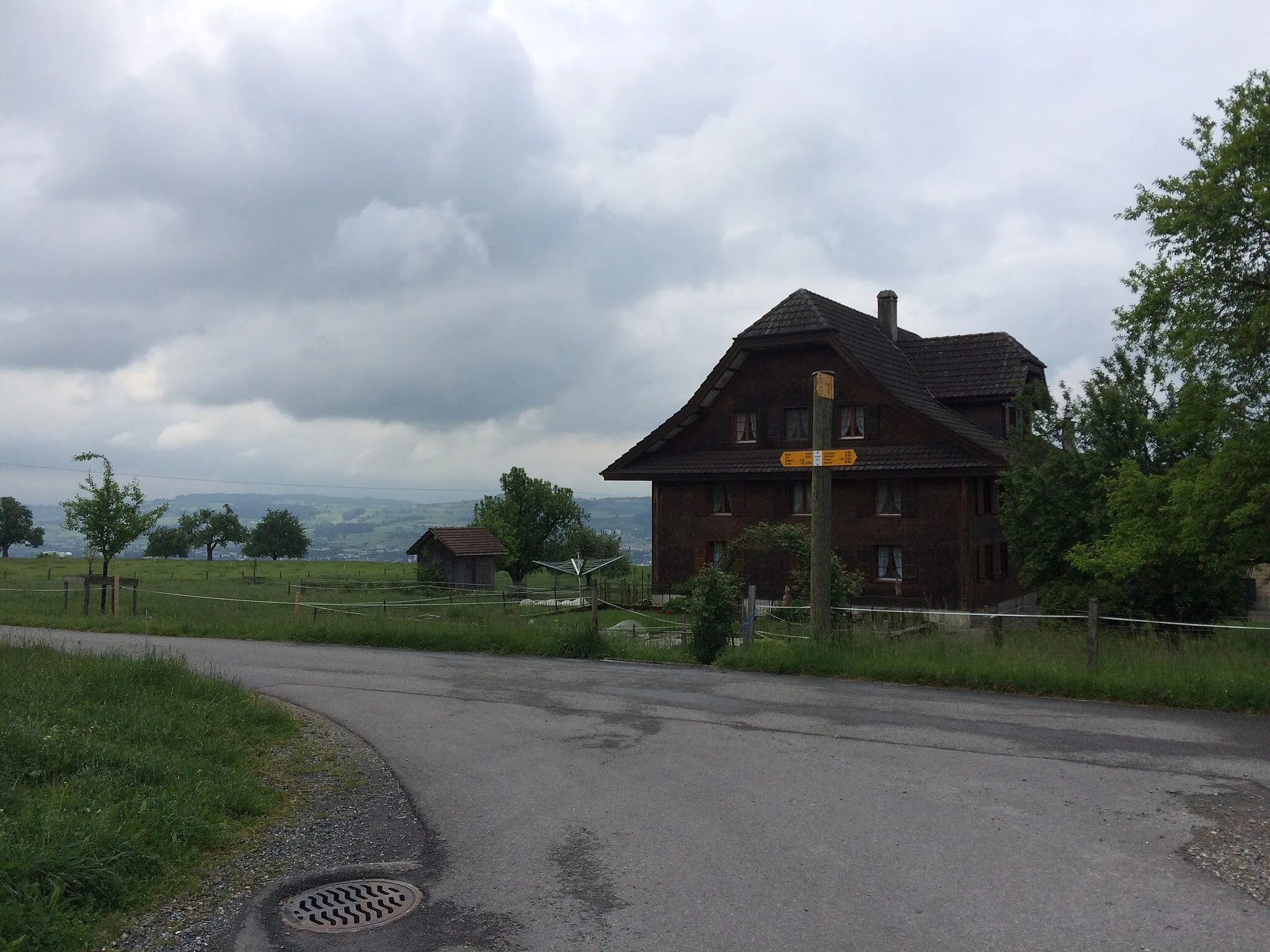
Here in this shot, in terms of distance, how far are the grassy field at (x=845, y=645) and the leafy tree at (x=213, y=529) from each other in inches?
4027

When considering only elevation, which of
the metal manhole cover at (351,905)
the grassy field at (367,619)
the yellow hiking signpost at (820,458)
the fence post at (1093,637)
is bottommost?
the metal manhole cover at (351,905)

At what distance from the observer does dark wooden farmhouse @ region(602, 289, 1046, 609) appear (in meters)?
32.0

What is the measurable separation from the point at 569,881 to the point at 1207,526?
19.7 metres

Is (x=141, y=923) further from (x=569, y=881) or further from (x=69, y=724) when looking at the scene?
(x=69, y=724)

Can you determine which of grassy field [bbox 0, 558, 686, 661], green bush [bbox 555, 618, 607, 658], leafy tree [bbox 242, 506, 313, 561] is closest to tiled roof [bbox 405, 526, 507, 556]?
grassy field [bbox 0, 558, 686, 661]

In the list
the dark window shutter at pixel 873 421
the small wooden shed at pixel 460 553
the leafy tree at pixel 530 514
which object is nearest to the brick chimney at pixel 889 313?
the dark window shutter at pixel 873 421

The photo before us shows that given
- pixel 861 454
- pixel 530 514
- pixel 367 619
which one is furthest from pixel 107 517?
pixel 530 514

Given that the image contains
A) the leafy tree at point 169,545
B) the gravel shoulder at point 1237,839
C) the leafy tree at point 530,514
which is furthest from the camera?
the leafy tree at point 169,545

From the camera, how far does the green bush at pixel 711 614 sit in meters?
16.3

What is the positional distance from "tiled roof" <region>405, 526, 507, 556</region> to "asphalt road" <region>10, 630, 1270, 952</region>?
33807 millimetres

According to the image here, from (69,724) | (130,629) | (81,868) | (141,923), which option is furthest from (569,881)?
(130,629)

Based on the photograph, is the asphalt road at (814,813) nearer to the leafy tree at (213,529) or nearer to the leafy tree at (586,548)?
the leafy tree at (586,548)

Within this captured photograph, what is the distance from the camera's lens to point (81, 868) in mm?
5691

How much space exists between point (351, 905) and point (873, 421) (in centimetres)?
2929
